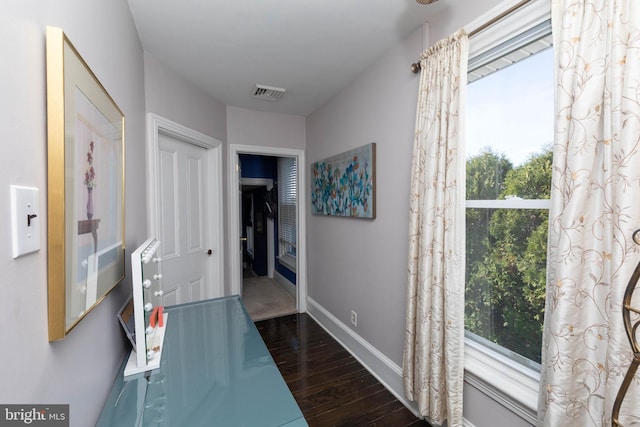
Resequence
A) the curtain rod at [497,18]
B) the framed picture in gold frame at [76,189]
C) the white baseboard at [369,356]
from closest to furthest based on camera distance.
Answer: the framed picture in gold frame at [76,189] < the curtain rod at [497,18] < the white baseboard at [369,356]

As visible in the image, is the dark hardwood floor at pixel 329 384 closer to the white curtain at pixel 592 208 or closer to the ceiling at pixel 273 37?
the white curtain at pixel 592 208

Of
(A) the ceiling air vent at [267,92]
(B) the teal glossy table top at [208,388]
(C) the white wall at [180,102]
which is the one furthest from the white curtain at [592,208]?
(C) the white wall at [180,102]

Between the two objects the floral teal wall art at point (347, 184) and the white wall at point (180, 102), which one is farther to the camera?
the floral teal wall art at point (347, 184)

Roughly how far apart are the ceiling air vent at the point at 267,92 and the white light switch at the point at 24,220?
2.25 meters

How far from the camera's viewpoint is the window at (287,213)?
4.11m

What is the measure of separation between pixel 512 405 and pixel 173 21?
2767 millimetres

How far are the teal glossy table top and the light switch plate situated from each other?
0.61m

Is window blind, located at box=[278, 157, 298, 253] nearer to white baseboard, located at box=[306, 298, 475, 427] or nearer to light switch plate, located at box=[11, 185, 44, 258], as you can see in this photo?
white baseboard, located at box=[306, 298, 475, 427]

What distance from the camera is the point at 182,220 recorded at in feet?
8.13

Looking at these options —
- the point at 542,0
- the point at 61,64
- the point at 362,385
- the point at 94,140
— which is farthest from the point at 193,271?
the point at 542,0

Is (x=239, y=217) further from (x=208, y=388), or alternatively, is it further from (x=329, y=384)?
(x=208, y=388)

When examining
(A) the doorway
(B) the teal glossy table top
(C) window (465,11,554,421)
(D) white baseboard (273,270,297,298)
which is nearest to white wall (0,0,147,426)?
(B) the teal glossy table top

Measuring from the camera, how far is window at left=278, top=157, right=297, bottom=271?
13.5 ft

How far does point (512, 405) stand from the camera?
128 cm
